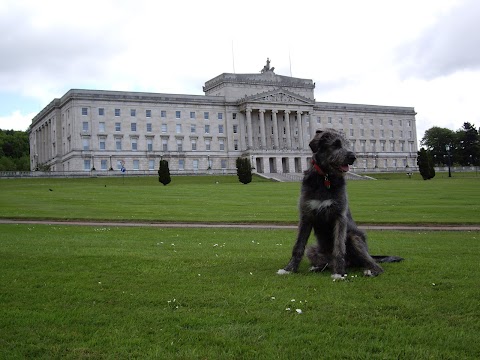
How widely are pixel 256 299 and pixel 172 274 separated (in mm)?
2431

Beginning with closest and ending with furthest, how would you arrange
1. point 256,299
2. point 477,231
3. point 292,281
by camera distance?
point 256,299 → point 292,281 → point 477,231

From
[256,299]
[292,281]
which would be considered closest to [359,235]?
[292,281]

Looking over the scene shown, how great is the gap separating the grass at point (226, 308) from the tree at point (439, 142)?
142 m

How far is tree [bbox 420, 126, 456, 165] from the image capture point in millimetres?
146688

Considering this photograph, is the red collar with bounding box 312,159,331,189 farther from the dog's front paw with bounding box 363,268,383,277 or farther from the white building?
the white building

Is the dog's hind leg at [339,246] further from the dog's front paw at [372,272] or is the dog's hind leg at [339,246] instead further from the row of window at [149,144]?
the row of window at [149,144]

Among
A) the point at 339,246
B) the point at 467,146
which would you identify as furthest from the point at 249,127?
the point at 339,246

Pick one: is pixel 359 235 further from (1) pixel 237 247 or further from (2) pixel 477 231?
(2) pixel 477 231

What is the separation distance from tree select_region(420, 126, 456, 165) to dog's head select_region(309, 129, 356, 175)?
5622 inches

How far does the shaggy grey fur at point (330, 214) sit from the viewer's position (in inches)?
348

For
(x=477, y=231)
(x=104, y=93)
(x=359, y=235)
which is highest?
(x=104, y=93)

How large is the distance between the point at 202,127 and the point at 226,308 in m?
111

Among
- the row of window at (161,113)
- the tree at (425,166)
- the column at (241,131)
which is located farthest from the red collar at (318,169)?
the column at (241,131)

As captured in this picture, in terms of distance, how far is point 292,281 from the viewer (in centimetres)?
884
